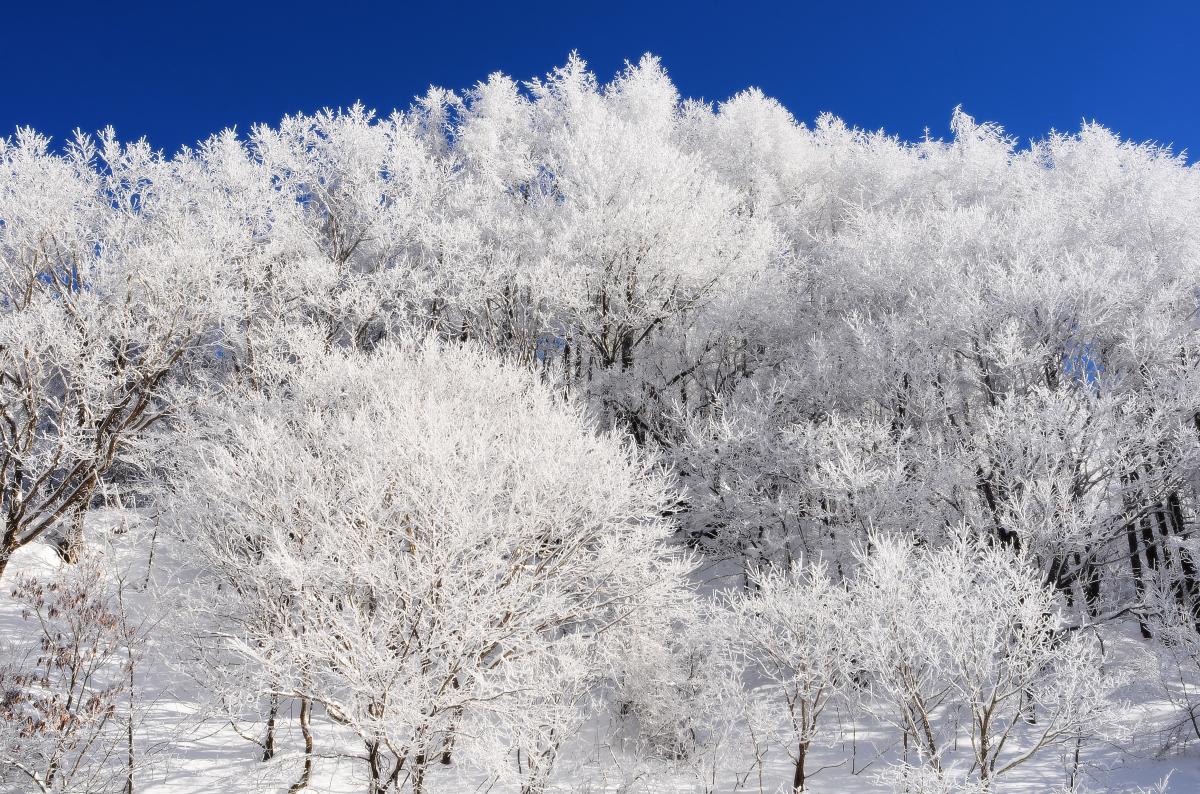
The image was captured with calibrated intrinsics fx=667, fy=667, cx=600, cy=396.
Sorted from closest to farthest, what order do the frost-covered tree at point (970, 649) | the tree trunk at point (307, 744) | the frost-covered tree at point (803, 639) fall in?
the frost-covered tree at point (970, 649)
the tree trunk at point (307, 744)
the frost-covered tree at point (803, 639)

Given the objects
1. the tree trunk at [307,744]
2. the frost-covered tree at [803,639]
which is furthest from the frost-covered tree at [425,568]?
the frost-covered tree at [803,639]

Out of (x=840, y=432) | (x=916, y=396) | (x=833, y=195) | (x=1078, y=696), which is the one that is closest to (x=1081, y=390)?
(x=916, y=396)

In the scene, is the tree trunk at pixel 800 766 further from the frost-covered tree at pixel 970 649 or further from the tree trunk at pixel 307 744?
the tree trunk at pixel 307 744

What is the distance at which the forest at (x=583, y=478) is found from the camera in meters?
11.0

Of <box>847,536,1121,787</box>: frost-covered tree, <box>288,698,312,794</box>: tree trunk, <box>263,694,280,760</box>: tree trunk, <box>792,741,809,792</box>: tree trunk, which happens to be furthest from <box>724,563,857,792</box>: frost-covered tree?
<box>263,694,280,760</box>: tree trunk

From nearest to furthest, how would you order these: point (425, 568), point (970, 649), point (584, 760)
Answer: point (425, 568) < point (970, 649) < point (584, 760)

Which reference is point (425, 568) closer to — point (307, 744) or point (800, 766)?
point (307, 744)

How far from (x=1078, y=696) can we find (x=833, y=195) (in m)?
25.2

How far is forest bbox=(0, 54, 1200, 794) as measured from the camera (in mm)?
11047

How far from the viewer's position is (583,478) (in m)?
13.4

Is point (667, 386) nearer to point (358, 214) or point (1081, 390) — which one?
point (1081, 390)

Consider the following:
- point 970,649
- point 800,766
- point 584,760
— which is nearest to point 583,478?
point 584,760

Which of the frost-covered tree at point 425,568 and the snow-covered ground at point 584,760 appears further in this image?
the snow-covered ground at point 584,760

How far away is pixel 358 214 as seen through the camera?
2486 cm
